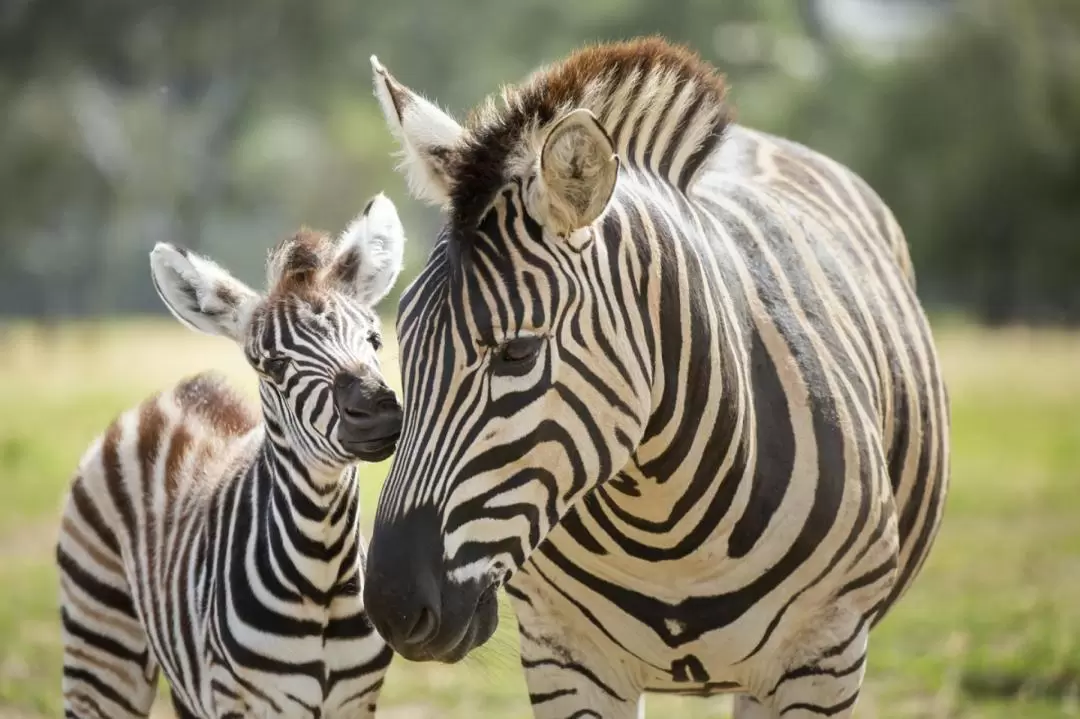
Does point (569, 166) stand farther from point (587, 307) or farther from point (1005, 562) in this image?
point (1005, 562)

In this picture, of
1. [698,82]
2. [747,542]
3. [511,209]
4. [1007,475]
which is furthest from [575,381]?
[1007,475]

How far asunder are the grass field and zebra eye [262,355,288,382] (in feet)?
3.57

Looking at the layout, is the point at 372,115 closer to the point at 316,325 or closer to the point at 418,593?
the point at 316,325

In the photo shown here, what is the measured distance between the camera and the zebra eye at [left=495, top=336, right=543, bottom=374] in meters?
3.06

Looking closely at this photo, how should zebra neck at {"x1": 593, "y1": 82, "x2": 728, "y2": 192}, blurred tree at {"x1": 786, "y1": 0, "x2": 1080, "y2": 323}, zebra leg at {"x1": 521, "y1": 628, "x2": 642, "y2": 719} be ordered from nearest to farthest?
zebra neck at {"x1": 593, "y1": 82, "x2": 728, "y2": 192}
zebra leg at {"x1": 521, "y1": 628, "x2": 642, "y2": 719}
blurred tree at {"x1": 786, "y1": 0, "x2": 1080, "y2": 323}

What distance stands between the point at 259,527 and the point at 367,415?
2.78ft

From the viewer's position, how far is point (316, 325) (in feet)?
14.4

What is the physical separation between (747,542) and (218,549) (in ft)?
6.44

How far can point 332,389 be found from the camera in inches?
165

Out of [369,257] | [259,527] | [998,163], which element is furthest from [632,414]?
[998,163]

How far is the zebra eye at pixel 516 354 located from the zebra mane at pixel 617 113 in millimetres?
303

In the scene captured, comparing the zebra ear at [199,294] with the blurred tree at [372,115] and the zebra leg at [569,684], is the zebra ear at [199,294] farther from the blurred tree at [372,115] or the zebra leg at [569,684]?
the blurred tree at [372,115]

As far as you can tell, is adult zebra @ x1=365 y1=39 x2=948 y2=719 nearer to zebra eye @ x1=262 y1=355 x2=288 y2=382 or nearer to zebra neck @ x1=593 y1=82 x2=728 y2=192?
zebra neck @ x1=593 y1=82 x2=728 y2=192

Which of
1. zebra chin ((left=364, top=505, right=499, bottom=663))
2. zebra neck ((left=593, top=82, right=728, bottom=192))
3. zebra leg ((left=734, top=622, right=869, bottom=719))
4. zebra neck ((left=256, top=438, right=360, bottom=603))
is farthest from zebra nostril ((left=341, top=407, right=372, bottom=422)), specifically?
zebra leg ((left=734, top=622, right=869, bottom=719))
